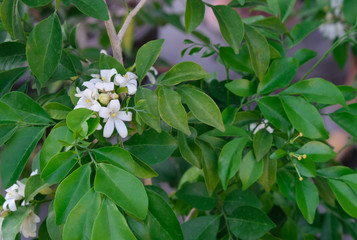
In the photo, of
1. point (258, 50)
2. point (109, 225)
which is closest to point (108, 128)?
point (109, 225)

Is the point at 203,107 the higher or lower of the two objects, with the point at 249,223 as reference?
higher

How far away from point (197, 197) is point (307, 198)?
19 cm

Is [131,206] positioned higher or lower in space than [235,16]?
lower

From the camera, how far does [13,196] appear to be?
0.54m

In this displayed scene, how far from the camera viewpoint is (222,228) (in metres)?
0.64

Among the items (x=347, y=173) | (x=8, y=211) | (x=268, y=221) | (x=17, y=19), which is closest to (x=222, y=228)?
(x=268, y=221)

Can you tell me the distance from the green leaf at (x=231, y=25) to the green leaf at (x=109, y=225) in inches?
9.7

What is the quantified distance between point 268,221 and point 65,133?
0.31 m

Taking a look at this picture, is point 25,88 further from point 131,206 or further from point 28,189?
point 131,206

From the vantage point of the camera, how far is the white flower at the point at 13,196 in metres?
0.52

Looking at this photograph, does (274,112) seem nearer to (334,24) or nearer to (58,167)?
(58,167)

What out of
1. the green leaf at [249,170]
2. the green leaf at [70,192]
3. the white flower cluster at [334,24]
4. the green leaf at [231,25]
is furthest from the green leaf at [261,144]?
the white flower cluster at [334,24]

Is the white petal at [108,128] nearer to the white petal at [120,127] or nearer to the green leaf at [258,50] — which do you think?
the white petal at [120,127]

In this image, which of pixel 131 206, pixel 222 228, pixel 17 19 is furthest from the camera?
pixel 222 228
